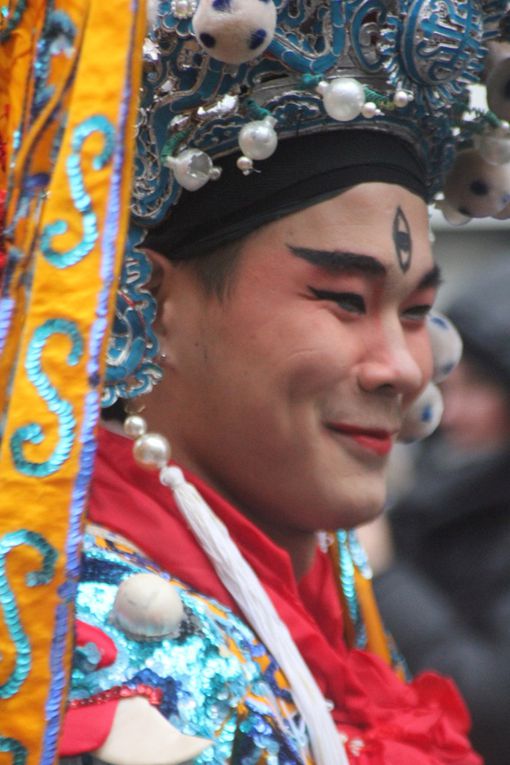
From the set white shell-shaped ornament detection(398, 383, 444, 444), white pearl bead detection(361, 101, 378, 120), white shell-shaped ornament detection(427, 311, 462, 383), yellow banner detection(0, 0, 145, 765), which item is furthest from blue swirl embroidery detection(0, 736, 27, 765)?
white shell-shaped ornament detection(427, 311, 462, 383)

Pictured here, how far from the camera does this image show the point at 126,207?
1.51 m

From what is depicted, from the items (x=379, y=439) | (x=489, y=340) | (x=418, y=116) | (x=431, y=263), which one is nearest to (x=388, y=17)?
(x=418, y=116)

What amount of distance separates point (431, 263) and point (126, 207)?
2.60 ft

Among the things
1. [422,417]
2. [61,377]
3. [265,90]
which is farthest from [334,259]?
[61,377]

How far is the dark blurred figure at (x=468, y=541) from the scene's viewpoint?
3.31 m

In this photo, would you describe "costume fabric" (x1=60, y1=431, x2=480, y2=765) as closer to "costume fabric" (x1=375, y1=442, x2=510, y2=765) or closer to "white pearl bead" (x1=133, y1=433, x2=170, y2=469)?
"white pearl bead" (x1=133, y1=433, x2=170, y2=469)

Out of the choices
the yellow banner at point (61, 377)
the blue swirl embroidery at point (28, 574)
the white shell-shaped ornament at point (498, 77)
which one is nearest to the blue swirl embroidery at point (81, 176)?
the yellow banner at point (61, 377)

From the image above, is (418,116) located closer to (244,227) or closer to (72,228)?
(244,227)

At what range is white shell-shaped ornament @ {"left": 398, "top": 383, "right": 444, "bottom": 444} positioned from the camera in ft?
8.37

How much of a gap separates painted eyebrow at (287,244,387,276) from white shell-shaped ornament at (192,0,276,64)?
29 centimetres

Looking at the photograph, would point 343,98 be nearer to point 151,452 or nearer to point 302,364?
point 302,364

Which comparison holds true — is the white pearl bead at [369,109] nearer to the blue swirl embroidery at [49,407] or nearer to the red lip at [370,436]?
the red lip at [370,436]

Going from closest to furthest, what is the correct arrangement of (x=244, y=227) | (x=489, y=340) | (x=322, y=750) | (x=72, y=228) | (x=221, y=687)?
(x=72, y=228)
(x=221, y=687)
(x=322, y=750)
(x=244, y=227)
(x=489, y=340)

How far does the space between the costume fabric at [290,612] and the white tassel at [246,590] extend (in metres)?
0.02
